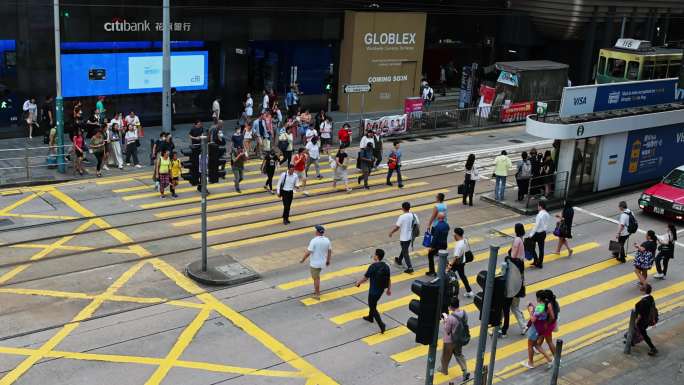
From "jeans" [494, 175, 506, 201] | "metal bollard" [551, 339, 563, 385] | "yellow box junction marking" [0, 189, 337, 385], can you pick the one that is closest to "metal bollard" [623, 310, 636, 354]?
"metal bollard" [551, 339, 563, 385]

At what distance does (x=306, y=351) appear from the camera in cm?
1391

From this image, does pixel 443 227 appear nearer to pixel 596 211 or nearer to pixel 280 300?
pixel 280 300

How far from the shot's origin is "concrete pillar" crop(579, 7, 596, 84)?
42.7 metres

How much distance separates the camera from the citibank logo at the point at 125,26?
29.5 meters

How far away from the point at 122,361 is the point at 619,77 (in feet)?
93.8

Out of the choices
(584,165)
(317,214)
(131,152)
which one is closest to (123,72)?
(131,152)

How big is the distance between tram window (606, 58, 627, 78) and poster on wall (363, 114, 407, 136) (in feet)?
34.2

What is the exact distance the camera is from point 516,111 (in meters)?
37.2

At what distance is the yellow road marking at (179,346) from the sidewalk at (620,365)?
5450 mm

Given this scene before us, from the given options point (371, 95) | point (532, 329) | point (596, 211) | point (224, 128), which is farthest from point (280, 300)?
point (371, 95)

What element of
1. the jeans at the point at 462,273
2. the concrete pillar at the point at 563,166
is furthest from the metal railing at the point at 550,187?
the jeans at the point at 462,273

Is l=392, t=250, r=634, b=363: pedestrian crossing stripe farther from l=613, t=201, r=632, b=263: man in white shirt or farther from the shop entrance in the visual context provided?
the shop entrance

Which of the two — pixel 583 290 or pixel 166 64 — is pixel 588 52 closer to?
pixel 166 64

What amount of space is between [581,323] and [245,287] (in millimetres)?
6731
